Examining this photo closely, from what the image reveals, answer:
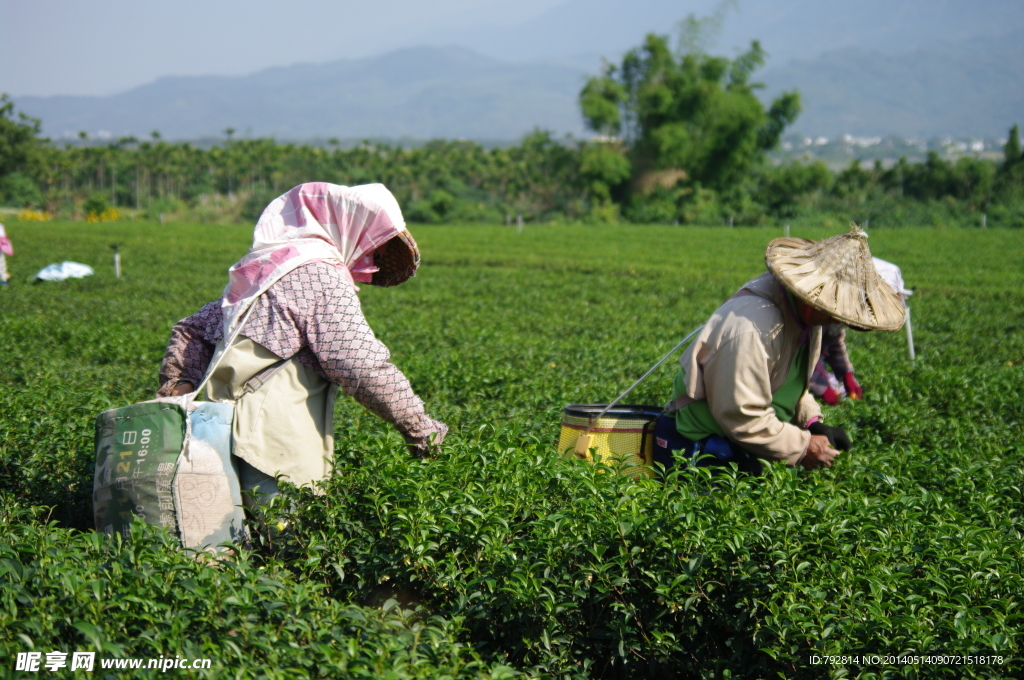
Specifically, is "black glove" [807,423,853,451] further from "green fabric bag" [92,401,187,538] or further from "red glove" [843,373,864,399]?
"green fabric bag" [92,401,187,538]

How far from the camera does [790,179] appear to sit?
51219 mm

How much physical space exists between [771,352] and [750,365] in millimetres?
166

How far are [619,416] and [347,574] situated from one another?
1472 millimetres

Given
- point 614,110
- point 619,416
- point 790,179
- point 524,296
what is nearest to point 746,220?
point 790,179

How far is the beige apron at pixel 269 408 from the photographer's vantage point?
319cm

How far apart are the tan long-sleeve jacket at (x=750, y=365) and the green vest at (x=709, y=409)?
0.08 meters

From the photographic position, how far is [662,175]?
174 ft

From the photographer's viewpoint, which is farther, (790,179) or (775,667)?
(790,179)

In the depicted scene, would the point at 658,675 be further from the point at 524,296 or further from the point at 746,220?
the point at 746,220

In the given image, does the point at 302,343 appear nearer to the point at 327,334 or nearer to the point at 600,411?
the point at 327,334

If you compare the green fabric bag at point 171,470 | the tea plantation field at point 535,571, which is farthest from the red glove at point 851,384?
the green fabric bag at point 171,470

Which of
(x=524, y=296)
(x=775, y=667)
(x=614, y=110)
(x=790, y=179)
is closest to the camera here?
(x=775, y=667)

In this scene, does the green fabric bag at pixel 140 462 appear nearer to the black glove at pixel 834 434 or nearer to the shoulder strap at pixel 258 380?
the shoulder strap at pixel 258 380

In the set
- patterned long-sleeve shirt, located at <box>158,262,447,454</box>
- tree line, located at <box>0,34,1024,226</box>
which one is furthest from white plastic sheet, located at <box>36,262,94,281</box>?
tree line, located at <box>0,34,1024,226</box>
